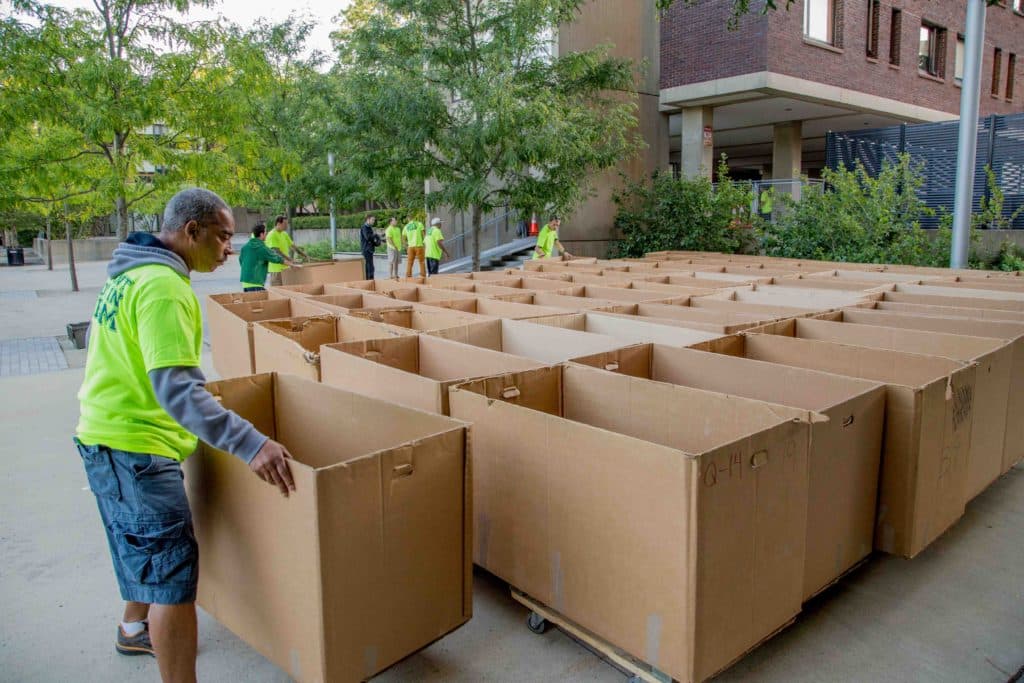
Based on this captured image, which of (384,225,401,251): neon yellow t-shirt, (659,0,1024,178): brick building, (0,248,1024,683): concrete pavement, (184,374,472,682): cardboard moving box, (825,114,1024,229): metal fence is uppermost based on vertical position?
(659,0,1024,178): brick building

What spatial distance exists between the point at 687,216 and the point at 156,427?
1475cm

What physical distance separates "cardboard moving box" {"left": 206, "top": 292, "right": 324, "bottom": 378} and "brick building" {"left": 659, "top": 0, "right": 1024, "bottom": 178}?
34.4 feet

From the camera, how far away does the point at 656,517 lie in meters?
2.14

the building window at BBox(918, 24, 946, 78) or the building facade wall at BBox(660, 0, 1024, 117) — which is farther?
the building window at BBox(918, 24, 946, 78)

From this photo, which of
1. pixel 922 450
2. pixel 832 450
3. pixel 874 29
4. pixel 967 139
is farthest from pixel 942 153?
pixel 832 450

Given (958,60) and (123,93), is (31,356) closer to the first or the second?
(123,93)

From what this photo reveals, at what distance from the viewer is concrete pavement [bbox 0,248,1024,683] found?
249cm

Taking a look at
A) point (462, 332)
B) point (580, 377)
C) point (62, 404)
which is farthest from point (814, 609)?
point (62, 404)

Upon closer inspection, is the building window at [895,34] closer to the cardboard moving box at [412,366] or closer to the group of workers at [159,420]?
the cardboard moving box at [412,366]

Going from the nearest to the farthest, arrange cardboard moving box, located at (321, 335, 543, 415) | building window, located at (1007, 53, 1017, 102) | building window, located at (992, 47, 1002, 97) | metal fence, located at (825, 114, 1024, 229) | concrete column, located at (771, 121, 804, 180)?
cardboard moving box, located at (321, 335, 543, 415)
metal fence, located at (825, 114, 1024, 229)
concrete column, located at (771, 121, 804, 180)
building window, located at (992, 47, 1002, 97)
building window, located at (1007, 53, 1017, 102)

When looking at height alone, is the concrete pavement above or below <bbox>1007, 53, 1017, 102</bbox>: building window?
below

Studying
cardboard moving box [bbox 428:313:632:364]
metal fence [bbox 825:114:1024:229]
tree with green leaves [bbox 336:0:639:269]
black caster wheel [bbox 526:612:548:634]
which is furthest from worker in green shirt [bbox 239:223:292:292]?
metal fence [bbox 825:114:1024:229]

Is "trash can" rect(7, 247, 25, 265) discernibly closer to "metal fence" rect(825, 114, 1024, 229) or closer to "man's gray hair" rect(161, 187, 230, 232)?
"metal fence" rect(825, 114, 1024, 229)

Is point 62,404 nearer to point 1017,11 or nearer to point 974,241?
point 974,241
